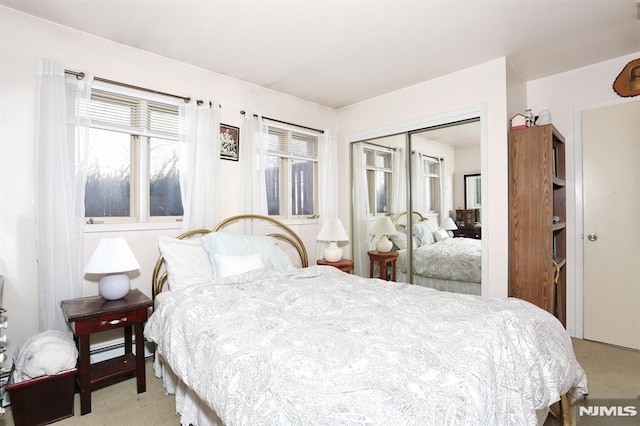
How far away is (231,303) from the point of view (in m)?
2.07

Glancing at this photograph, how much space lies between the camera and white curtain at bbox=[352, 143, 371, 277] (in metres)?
4.20

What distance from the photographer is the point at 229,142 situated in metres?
3.38

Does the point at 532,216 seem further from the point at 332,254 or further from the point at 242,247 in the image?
the point at 242,247

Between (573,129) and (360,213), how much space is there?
2.37m

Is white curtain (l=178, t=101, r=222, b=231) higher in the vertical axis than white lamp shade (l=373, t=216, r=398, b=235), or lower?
higher

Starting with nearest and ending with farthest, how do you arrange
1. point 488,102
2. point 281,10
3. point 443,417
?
point 443,417 → point 281,10 → point 488,102

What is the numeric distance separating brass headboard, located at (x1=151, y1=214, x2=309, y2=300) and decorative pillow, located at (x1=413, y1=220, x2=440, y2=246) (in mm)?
1294

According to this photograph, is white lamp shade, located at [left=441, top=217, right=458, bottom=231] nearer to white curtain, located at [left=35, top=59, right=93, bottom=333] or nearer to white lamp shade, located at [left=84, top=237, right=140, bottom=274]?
white lamp shade, located at [left=84, top=237, right=140, bottom=274]

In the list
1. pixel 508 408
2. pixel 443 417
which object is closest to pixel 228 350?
pixel 443 417

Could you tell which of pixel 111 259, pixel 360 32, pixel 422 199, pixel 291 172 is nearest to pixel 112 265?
pixel 111 259

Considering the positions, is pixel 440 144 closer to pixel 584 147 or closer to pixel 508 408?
pixel 584 147

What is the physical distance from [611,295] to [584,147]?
1.43 metres

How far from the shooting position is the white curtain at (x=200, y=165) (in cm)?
299

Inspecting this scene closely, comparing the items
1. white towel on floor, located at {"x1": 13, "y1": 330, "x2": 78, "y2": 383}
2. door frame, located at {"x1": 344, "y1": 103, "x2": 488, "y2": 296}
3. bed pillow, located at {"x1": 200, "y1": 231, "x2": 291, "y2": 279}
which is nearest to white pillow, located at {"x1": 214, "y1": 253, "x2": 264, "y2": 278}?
bed pillow, located at {"x1": 200, "y1": 231, "x2": 291, "y2": 279}
